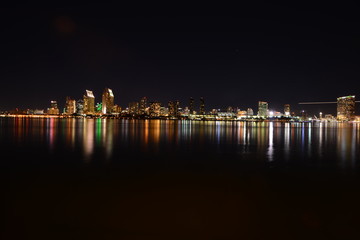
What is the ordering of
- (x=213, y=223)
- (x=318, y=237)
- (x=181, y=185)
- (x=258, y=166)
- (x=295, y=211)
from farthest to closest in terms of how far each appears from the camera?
1. (x=258, y=166)
2. (x=181, y=185)
3. (x=295, y=211)
4. (x=213, y=223)
5. (x=318, y=237)

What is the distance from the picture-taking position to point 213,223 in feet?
23.2

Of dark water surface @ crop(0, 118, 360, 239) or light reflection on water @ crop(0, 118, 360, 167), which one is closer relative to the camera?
dark water surface @ crop(0, 118, 360, 239)

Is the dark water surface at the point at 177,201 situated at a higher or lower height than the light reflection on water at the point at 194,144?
lower

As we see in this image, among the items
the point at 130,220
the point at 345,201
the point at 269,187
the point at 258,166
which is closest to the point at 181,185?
the point at 269,187

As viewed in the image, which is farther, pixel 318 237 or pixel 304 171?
pixel 304 171

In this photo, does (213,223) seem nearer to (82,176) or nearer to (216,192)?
(216,192)

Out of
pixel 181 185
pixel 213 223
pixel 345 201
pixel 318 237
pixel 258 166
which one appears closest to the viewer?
pixel 318 237

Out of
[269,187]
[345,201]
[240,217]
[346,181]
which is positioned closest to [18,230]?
[240,217]

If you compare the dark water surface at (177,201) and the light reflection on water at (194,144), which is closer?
the dark water surface at (177,201)

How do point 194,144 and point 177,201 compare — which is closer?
point 177,201

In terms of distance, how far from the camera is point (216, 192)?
9.84 metres

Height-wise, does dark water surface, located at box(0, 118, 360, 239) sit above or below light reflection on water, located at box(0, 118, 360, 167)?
below

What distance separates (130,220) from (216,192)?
135 inches

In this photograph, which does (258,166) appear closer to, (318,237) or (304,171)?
(304,171)
